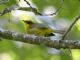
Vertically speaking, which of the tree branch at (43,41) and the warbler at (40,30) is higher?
the tree branch at (43,41)

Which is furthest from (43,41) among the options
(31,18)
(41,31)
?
(31,18)

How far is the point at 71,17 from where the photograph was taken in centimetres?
397

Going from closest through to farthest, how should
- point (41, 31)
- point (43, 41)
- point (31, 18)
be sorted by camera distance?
point (43, 41) < point (41, 31) < point (31, 18)

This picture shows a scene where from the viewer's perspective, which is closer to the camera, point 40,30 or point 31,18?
point 40,30

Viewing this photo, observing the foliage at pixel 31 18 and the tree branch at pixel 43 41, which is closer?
the tree branch at pixel 43 41

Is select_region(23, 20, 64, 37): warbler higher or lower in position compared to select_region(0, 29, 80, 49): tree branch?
lower

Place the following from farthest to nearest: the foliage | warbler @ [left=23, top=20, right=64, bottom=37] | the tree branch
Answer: the foliage
warbler @ [left=23, top=20, right=64, bottom=37]
the tree branch

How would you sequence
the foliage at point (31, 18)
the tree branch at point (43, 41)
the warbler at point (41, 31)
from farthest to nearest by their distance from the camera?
the foliage at point (31, 18) → the warbler at point (41, 31) → the tree branch at point (43, 41)

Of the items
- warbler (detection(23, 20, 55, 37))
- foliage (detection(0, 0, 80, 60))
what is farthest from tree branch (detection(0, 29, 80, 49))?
foliage (detection(0, 0, 80, 60))

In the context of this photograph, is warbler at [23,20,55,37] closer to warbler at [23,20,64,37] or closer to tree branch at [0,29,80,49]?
warbler at [23,20,64,37]

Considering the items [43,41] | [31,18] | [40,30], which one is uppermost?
[43,41]

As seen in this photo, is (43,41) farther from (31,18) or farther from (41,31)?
(31,18)

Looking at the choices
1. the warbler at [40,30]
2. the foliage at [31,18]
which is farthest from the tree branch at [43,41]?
the foliage at [31,18]

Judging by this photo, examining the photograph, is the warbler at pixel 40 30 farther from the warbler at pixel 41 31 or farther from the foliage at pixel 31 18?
the foliage at pixel 31 18
